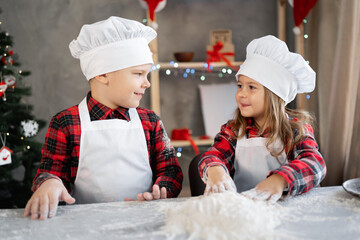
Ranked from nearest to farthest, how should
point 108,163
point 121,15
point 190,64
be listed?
point 108,163 → point 190,64 → point 121,15

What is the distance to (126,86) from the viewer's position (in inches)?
56.3

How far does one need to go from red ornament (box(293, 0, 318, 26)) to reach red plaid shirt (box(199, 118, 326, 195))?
5.06ft

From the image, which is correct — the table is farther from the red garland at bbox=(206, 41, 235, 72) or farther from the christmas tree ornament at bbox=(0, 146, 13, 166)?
the red garland at bbox=(206, 41, 235, 72)

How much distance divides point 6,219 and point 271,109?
40.2 inches

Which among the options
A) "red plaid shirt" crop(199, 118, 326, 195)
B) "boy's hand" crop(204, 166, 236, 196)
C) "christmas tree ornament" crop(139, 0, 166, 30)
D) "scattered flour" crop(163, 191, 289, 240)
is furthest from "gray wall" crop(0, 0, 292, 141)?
"scattered flour" crop(163, 191, 289, 240)

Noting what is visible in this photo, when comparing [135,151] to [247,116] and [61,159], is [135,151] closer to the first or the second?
[61,159]

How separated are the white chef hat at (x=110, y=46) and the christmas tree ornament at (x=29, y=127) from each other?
143 cm

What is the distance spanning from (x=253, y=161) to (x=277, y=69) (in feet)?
1.24

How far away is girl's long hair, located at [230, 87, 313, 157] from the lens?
143 centimetres

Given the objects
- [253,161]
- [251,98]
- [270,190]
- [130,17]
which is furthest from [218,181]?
[130,17]

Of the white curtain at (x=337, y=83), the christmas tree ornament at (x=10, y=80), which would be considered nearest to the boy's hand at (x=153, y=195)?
the white curtain at (x=337, y=83)

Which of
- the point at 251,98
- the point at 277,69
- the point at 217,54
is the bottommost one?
the point at 251,98

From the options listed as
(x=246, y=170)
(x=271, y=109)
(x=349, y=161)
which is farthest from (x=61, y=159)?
(x=349, y=161)

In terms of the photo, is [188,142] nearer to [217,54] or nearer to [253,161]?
[217,54]
